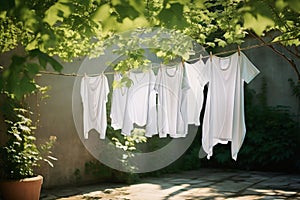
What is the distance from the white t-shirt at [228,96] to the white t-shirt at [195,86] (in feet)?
0.57

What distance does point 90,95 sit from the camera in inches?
217

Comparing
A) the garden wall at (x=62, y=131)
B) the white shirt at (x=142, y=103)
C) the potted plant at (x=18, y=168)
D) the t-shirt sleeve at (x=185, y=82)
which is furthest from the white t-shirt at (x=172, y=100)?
the garden wall at (x=62, y=131)

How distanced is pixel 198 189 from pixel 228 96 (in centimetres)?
283

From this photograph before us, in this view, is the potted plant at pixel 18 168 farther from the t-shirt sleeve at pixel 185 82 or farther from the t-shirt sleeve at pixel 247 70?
the t-shirt sleeve at pixel 247 70

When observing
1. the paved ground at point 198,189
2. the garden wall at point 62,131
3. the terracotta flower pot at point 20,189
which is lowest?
the paved ground at point 198,189

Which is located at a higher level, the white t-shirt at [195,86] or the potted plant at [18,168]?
the white t-shirt at [195,86]

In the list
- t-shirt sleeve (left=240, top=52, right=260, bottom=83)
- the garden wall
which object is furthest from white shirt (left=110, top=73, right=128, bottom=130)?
t-shirt sleeve (left=240, top=52, right=260, bottom=83)

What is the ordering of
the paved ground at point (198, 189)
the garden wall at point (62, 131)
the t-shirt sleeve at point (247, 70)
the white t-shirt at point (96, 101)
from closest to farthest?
the t-shirt sleeve at point (247, 70) < the white t-shirt at point (96, 101) < the paved ground at point (198, 189) < the garden wall at point (62, 131)

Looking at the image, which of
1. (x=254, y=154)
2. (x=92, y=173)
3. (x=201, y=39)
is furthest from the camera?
(x=254, y=154)

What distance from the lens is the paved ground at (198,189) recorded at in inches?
223

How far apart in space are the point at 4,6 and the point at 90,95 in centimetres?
391

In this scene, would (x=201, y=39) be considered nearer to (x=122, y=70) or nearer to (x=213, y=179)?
(x=122, y=70)

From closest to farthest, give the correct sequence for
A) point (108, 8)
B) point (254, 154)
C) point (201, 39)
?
point (108, 8), point (201, 39), point (254, 154)

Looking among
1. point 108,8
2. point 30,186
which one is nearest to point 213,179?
point 30,186
